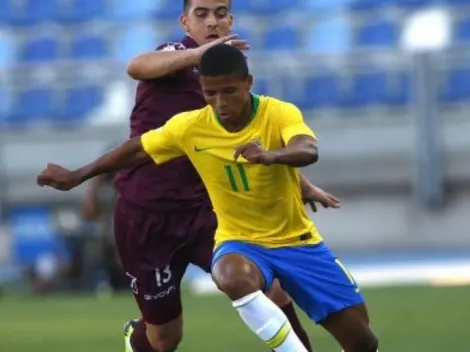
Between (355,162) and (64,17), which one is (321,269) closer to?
(355,162)

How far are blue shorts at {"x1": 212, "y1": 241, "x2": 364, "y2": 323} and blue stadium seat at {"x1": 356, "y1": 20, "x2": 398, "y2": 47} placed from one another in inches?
583

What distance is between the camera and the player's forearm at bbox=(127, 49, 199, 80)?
25.7 ft

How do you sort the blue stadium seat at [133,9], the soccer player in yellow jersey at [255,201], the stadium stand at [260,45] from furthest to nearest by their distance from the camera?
1. the blue stadium seat at [133,9]
2. the stadium stand at [260,45]
3. the soccer player in yellow jersey at [255,201]

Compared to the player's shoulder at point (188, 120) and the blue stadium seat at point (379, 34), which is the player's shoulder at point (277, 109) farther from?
the blue stadium seat at point (379, 34)

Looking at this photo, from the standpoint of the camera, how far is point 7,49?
77.8 ft

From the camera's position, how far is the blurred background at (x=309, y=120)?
62.7 ft

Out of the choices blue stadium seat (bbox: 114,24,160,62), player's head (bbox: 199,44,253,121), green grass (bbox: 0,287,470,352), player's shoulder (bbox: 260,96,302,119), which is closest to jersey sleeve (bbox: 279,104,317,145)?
player's shoulder (bbox: 260,96,302,119)

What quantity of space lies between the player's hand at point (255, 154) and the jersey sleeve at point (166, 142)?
0.76m

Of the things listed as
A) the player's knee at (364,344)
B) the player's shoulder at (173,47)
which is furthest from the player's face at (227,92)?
the player's knee at (364,344)

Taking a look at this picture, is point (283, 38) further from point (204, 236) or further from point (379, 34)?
point (204, 236)

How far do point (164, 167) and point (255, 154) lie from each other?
187 cm

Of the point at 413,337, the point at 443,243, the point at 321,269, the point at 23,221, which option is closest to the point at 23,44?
the point at 23,221

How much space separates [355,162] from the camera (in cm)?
2092

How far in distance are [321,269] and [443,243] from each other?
1295 cm
